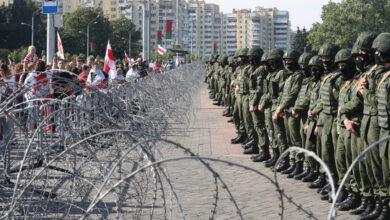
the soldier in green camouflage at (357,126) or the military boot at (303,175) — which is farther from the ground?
the soldier in green camouflage at (357,126)

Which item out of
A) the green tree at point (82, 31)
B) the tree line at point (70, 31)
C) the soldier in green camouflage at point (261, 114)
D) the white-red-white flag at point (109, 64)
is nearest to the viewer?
the soldier in green camouflage at point (261, 114)

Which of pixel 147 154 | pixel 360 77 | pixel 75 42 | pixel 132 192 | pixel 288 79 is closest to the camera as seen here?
pixel 147 154

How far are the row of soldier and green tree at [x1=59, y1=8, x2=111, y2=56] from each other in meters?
84.1

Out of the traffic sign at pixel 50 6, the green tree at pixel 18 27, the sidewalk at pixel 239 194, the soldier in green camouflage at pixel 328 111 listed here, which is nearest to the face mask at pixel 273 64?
the sidewalk at pixel 239 194

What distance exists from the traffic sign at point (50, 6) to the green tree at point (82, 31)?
264ft

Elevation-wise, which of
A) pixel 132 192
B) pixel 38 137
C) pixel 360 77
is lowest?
pixel 132 192

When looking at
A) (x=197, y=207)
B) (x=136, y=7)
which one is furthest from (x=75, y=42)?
(x=197, y=207)

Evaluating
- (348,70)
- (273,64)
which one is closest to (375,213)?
(348,70)

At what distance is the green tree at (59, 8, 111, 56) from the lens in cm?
9356

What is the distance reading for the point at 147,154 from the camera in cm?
412

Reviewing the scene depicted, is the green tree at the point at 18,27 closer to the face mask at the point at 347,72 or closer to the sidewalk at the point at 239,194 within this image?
the sidewalk at the point at 239,194

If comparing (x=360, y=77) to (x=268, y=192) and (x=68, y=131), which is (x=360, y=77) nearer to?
(x=268, y=192)

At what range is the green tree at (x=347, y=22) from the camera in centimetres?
10038

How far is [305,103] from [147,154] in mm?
4846
